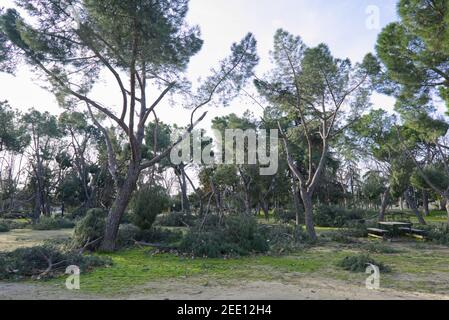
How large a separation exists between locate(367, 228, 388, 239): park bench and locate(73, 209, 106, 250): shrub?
37.5 ft

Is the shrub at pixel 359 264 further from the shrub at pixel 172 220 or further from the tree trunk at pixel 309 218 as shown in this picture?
the shrub at pixel 172 220

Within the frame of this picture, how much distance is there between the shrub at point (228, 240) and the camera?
1060 cm

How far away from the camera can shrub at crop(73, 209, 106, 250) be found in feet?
37.5

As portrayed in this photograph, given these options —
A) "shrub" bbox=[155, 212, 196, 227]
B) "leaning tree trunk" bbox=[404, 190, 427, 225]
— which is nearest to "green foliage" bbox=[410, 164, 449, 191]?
"leaning tree trunk" bbox=[404, 190, 427, 225]

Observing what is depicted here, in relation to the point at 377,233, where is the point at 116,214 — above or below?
above

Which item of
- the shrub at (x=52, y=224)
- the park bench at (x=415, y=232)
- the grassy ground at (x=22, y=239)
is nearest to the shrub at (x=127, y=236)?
the grassy ground at (x=22, y=239)

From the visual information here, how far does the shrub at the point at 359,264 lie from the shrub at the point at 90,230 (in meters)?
7.50

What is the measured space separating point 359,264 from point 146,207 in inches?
309

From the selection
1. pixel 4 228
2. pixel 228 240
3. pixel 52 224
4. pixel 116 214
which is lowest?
pixel 4 228

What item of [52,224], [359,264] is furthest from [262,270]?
[52,224]

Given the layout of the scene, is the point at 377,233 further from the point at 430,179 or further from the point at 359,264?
the point at 359,264

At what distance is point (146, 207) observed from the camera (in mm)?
13297

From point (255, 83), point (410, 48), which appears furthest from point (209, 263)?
point (410, 48)
